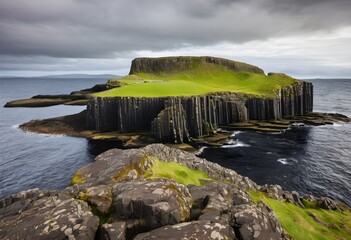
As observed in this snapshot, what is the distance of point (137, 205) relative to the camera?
40.5ft

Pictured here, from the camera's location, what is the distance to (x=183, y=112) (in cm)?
5703

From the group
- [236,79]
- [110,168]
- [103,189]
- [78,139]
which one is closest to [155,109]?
Answer: [78,139]

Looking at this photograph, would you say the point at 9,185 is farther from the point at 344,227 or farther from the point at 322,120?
the point at 322,120

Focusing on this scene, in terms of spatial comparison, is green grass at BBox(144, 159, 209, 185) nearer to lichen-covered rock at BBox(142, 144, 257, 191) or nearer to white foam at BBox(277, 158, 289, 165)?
lichen-covered rock at BBox(142, 144, 257, 191)

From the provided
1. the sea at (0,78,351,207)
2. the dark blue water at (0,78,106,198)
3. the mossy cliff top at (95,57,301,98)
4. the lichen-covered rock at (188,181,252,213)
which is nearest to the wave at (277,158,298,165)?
the sea at (0,78,351,207)

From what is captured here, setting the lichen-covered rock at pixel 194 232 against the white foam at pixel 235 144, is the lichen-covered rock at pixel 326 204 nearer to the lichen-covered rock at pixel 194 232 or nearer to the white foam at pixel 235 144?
the lichen-covered rock at pixel 194 232

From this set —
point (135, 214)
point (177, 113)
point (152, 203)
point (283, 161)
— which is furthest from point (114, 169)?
point (177, 113)

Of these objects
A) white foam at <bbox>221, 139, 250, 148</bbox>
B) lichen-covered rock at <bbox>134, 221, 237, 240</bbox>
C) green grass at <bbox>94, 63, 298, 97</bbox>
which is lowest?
white foam at <bbox>221, 139, 250, 148</bbox>

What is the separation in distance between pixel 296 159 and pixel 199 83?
227 ft

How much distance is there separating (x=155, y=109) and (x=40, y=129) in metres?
31.3

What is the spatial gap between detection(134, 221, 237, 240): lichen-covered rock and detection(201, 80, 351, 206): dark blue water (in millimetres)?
25824

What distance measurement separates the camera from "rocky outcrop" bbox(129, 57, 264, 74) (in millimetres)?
134500

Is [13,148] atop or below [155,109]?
below

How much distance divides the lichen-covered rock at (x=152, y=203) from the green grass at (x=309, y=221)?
8558mm
